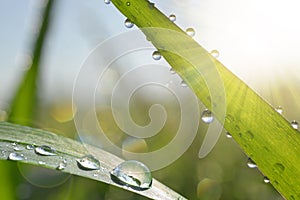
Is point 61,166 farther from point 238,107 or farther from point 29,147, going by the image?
point 238,107

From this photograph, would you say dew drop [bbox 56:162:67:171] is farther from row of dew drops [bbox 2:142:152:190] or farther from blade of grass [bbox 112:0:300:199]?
blade of grass [bbox 112:0:300:199]

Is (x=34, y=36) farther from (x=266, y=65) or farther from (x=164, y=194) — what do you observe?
(x=266, y=65)

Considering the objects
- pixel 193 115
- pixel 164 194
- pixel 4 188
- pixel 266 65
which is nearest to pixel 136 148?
pixel 193 115

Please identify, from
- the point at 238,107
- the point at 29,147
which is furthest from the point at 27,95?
the point at 238,107

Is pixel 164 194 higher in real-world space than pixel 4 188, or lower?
lower

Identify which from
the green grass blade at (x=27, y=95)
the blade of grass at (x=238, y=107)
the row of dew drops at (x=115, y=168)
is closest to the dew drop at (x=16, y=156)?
the row of dew drops at (x=115, y=168)

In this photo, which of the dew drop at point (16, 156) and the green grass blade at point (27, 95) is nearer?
the dew drop at point (16, 156)

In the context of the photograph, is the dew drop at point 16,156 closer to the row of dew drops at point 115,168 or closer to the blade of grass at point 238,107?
the row of dew drops at point 115,168

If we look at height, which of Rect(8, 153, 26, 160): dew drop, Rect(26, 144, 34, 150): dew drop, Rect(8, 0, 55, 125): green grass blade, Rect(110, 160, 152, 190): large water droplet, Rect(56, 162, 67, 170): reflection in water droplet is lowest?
Rect(110, 160, 152, 190): large water droplet

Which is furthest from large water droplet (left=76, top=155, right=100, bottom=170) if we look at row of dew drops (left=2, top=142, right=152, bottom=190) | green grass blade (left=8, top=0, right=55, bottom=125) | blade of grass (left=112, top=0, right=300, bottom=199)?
green grass blade (left=8, top=0, right=55, bottom=125)
